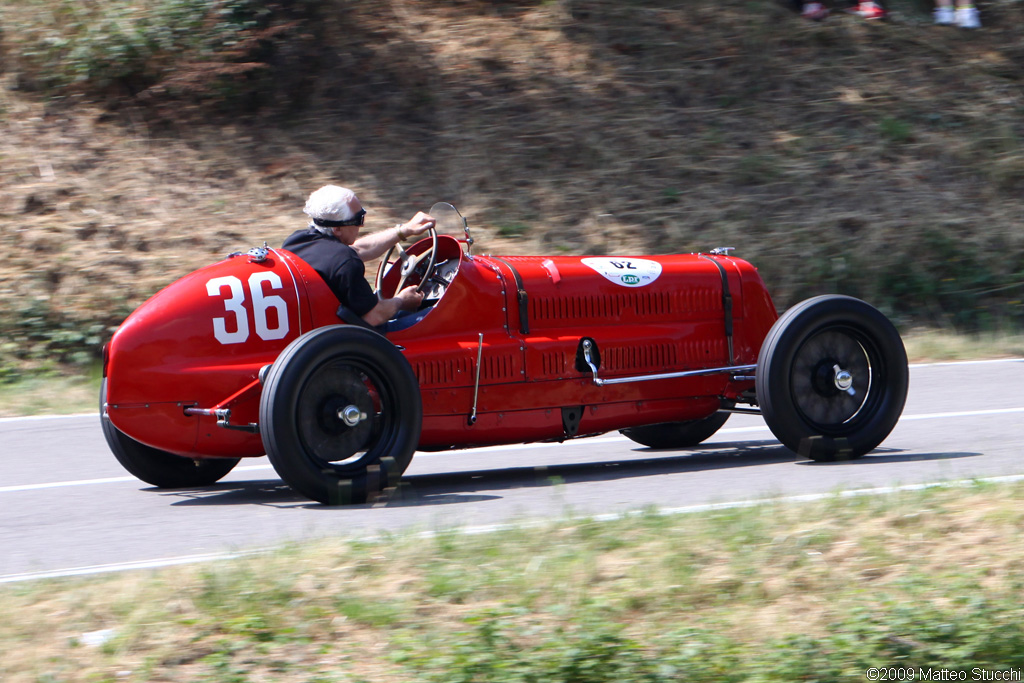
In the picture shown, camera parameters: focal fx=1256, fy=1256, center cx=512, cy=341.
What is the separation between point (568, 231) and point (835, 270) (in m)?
2.89

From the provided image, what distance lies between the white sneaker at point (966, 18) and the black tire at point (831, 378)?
1264 cm

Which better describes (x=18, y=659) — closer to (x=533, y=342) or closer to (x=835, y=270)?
(x=533, y=342)

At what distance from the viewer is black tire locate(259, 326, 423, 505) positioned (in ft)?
19.0

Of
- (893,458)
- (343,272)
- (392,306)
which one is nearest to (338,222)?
(343,272)

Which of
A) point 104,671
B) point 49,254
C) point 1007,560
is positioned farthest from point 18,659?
point 49,254

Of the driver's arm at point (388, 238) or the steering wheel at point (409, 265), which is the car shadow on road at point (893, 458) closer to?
the steering wheel at point (409, 265)

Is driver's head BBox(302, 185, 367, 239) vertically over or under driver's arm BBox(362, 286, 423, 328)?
over

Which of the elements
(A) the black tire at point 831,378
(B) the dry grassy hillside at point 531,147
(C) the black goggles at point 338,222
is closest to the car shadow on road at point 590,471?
(A) the black tire at point 831,378

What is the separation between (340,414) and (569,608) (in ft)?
7.37

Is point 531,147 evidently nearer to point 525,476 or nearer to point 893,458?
point 525,476

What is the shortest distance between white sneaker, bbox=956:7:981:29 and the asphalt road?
10.9 metres

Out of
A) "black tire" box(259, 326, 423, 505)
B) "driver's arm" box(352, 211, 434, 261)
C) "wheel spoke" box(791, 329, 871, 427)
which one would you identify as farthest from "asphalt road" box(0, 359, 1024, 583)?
"driver's arm" box(352, 211, 434, 261)

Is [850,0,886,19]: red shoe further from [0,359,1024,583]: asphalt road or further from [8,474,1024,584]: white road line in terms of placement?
[8,474,1024,584]: white road line

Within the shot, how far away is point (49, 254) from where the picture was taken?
1191 cm
